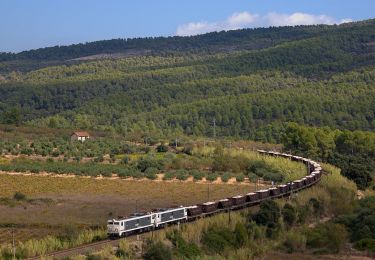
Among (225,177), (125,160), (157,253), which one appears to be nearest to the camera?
(157,253)

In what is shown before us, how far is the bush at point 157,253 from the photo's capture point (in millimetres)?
31969

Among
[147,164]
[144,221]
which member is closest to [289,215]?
[144,221]

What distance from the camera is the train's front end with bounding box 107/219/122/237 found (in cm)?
3656

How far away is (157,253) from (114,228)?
516 cm

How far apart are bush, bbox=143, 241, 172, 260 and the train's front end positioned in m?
4.06

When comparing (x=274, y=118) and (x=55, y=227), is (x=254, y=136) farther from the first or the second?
(x=55, y=227)

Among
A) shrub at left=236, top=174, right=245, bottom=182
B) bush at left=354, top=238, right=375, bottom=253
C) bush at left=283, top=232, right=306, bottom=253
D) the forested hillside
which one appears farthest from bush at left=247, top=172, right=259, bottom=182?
bush at left=283, top=232, right=306, bottom=253

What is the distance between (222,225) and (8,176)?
3724cm

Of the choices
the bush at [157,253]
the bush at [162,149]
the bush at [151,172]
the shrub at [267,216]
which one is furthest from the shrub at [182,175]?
the bush at [157,253]

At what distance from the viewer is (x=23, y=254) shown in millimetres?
31562

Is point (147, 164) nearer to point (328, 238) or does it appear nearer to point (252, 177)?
point (252, 177)

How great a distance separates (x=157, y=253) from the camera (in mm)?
32062

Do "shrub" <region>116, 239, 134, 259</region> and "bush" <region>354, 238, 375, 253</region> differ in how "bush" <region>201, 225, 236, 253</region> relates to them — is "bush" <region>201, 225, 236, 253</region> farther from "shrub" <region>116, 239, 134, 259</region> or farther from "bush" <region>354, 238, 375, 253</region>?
"bush" <region>354, 238, 375, 253</region>

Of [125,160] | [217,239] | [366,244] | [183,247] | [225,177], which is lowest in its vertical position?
[125,160]
